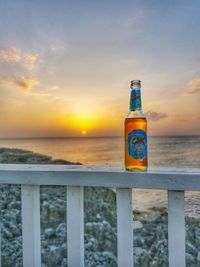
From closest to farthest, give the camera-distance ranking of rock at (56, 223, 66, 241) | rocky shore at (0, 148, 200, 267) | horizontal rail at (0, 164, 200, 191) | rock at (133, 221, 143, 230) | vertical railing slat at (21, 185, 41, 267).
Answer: horizontal rail at (0, 164, 200, 191)
vertical railing slat at (21, 185, 41, 267)
rocky shore at (0, 148, 200, 267)
rock at (56, 223, 66, 241)
rock at (133, 221, 143, 230)

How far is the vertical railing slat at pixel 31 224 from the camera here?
29.1 inches

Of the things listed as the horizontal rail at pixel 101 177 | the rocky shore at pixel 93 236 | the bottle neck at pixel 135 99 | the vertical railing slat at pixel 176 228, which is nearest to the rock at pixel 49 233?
the rocky shore at pixel 93 236

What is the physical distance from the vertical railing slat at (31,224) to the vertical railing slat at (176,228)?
0.39 metres

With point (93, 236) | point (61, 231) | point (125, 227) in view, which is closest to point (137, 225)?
point (93, 236)

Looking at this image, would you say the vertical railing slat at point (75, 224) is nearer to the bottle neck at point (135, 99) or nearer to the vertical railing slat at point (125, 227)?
the vertical railing slat at point (125, 227)

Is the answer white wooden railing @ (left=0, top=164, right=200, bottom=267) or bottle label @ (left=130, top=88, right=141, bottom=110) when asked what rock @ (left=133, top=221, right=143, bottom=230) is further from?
bottle label @ (left=130, top=88, right=141, bottom=110)

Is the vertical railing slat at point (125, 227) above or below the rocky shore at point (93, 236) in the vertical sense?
above

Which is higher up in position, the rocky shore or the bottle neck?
the bottle neck

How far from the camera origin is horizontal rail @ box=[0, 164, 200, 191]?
0.64m

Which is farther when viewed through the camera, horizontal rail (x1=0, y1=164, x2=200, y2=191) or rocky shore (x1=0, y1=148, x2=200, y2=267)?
rocky shore (x1=0, y1=148, x2=200, y2=267)

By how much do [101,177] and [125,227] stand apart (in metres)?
0.16

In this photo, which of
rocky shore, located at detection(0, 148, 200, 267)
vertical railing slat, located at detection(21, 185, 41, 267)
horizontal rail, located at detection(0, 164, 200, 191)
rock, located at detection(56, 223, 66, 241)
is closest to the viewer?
horizontal rail, located at detection(0, 164, 200, 191)

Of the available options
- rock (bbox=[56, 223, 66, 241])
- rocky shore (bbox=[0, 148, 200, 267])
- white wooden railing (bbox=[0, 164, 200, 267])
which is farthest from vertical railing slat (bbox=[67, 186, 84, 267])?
rock (bbox=[56, 223, 66, 241])

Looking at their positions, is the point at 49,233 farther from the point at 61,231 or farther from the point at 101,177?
the point at 101,177
